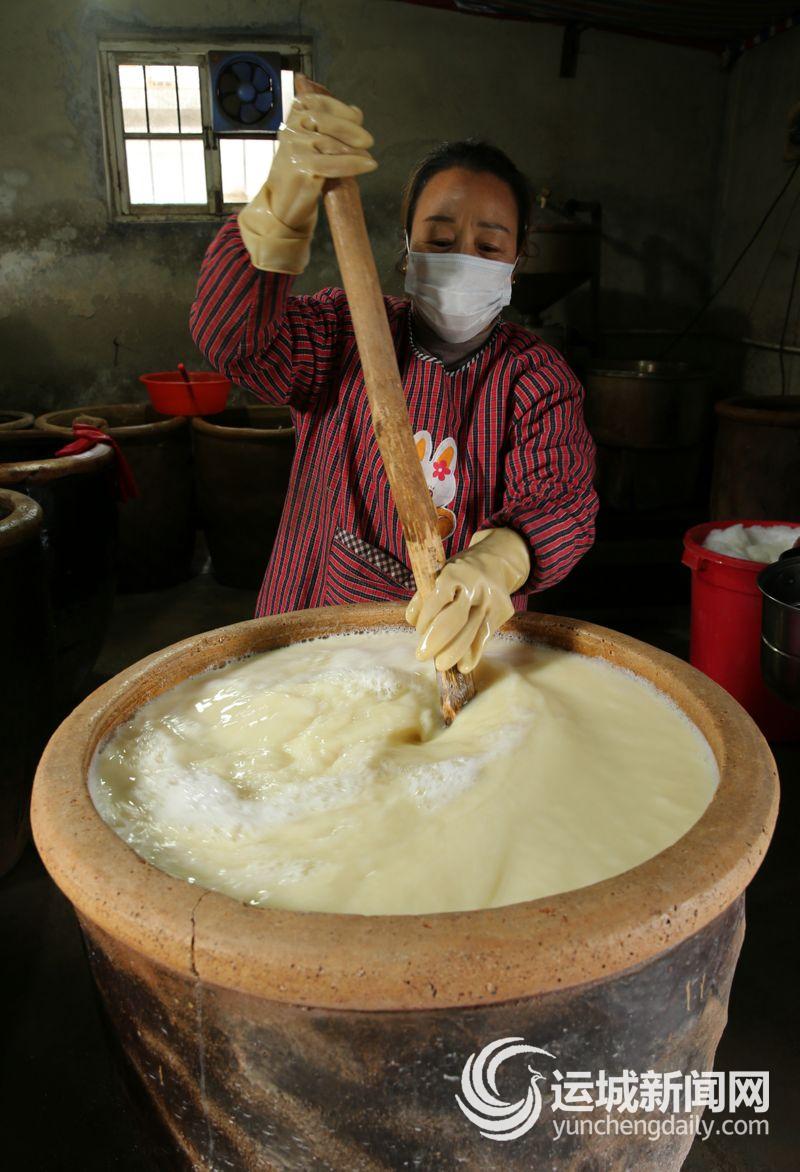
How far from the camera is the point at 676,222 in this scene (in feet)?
21.1

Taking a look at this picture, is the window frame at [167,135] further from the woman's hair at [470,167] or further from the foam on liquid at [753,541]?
the woman's hair at [470,167]

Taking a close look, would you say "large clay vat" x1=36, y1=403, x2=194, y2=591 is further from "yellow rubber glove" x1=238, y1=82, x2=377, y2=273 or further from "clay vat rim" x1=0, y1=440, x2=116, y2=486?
"yellow rubber glove" x1=238, y1=82, x2=377, y2=273

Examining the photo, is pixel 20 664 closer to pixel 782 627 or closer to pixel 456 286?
pixel 456 286

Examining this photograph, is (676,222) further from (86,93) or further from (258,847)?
(258,847)

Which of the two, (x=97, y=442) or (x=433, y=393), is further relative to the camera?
(x=97, y=442)

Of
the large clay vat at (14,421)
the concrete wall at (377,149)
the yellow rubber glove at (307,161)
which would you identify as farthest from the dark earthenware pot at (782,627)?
the concrete wall at (377,149)

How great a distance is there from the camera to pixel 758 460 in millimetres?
4348

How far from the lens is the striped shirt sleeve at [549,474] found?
5.31 ft

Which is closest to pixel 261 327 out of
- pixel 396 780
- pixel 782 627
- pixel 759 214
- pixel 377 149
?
pixel 396 780

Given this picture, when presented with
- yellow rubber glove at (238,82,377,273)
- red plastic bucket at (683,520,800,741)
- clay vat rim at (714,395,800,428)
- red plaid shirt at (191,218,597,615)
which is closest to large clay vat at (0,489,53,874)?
red plaid shirt at (191,218,597,615)

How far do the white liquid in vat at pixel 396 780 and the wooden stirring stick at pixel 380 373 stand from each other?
163 millimetres

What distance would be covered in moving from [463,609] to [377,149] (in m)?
5.74

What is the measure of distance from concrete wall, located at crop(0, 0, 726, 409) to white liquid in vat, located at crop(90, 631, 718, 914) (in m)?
5.35

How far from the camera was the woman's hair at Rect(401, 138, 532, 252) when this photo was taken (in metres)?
1.72
